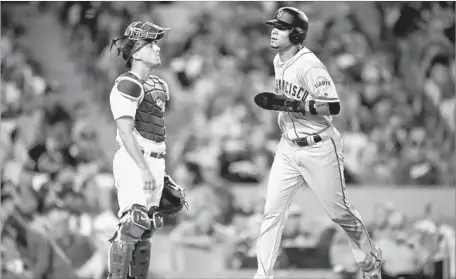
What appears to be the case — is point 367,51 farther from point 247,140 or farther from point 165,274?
point 165,274

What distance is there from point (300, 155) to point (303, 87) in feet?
1.53

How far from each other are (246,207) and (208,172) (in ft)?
1.96

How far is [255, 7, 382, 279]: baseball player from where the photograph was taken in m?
5.70

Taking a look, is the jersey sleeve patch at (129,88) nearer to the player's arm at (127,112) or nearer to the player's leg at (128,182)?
the player's arm at (127,112)

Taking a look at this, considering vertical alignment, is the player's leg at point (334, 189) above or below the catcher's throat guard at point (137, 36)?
below

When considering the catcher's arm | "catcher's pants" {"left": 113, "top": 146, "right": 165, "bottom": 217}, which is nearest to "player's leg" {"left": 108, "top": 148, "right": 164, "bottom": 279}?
"catcher's pants" {"left": 113, "top": 146, "right": 165, "bottom": 217}

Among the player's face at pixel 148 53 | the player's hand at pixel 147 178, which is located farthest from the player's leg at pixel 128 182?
the player's face at pixel 148 53

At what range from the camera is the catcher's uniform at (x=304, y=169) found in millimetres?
5711

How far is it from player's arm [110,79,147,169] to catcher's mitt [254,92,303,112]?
0.86m

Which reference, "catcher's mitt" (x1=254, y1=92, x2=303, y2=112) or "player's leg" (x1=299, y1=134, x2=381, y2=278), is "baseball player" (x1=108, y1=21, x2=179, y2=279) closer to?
"catcher's mitt" (x1=254, y1=92, x2=303, y2=112)

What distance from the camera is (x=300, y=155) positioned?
576 cm

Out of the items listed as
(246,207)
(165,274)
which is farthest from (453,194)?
(165,274)

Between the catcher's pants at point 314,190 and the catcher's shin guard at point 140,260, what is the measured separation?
0.77 meters

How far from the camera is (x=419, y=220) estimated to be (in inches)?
358
